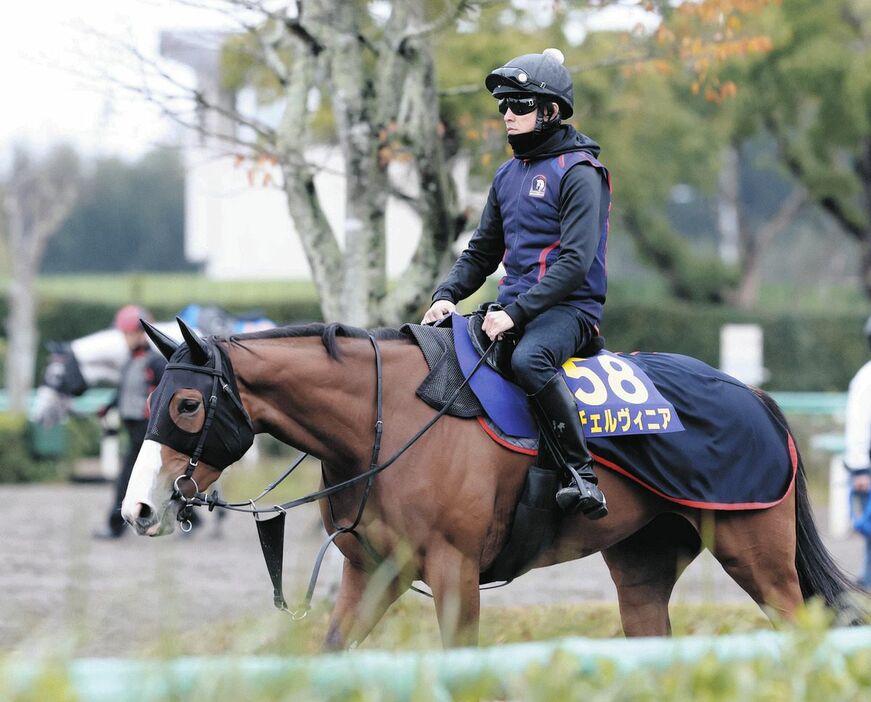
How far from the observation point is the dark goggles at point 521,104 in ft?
17.0

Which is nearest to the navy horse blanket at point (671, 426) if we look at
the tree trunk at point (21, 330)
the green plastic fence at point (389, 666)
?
the green plastic fence at point (389, 666)

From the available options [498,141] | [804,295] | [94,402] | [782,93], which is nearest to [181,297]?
[94,402]

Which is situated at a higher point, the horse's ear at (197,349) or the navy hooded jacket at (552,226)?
the navy hooded jacket at (552,226)

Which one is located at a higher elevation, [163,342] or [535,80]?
[535,80]

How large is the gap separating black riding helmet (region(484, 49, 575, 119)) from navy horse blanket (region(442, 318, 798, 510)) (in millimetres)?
929

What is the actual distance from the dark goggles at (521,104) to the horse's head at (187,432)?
4.79 feet

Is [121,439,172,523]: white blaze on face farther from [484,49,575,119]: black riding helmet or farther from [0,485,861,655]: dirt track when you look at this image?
[484,49,575,119]: black riding helmet

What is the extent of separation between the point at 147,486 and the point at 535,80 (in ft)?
6.87

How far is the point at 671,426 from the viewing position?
530cm

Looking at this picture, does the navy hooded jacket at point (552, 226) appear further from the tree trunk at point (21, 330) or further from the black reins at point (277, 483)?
the tree trunk at point (21, 330)

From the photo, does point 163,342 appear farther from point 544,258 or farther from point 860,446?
point 860,446

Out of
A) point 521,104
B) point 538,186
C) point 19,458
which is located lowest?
point 19,458

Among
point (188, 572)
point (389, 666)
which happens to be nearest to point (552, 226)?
point (389, 666)

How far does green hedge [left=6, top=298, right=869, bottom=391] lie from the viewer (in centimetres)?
2755
